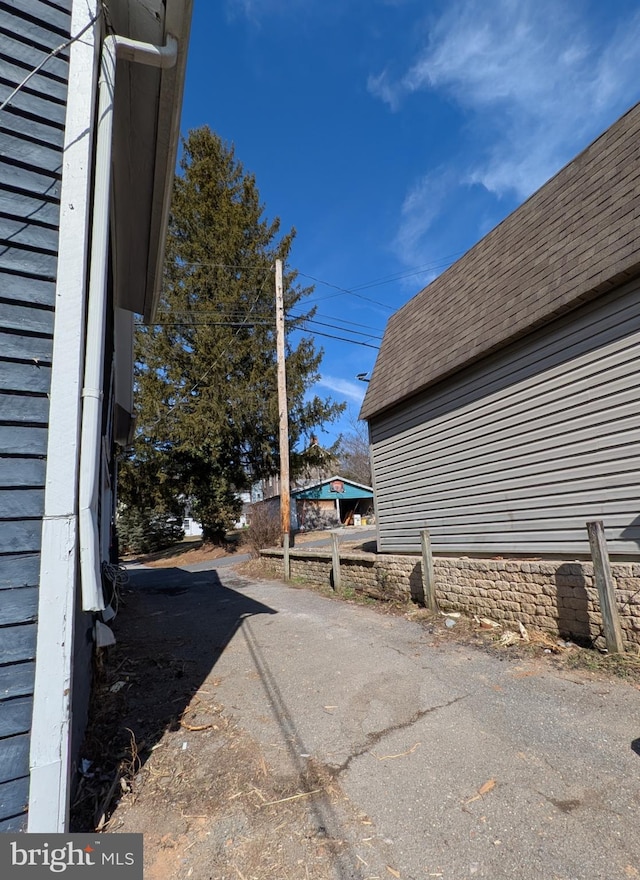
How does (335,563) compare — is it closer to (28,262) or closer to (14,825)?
(14,825)

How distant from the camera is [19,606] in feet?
6.36

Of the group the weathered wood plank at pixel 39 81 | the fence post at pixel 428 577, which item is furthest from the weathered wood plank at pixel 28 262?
the fence post at pixel 428 577

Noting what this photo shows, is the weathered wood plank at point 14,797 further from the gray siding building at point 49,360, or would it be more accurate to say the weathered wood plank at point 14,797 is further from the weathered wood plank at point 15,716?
the weathered wood plank at point 15,716

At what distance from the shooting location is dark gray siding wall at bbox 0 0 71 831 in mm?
1882

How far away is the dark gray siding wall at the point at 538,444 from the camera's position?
175 inches

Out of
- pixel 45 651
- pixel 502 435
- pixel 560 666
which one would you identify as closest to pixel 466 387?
pixel 502 435

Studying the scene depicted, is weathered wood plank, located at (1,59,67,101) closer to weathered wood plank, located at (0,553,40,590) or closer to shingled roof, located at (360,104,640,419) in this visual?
weathered wood plank, located at (0,553,40,590)

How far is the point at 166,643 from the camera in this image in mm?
5406

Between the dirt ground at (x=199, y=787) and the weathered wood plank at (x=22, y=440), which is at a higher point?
the weathered wood plank at (x=22, y=440)

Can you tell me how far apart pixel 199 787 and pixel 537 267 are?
637cm

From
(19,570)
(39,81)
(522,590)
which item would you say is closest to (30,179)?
(39,81)

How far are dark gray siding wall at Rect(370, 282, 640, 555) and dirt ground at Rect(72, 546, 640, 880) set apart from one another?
1467 mm

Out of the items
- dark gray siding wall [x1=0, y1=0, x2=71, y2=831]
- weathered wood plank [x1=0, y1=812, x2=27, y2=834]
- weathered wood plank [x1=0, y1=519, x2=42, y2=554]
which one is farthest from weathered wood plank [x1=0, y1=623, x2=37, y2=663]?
weathered wood plank [x1=0, y1=812, x2=27, y2=834]

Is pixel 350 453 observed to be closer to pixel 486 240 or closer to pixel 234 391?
pixel 234 391
